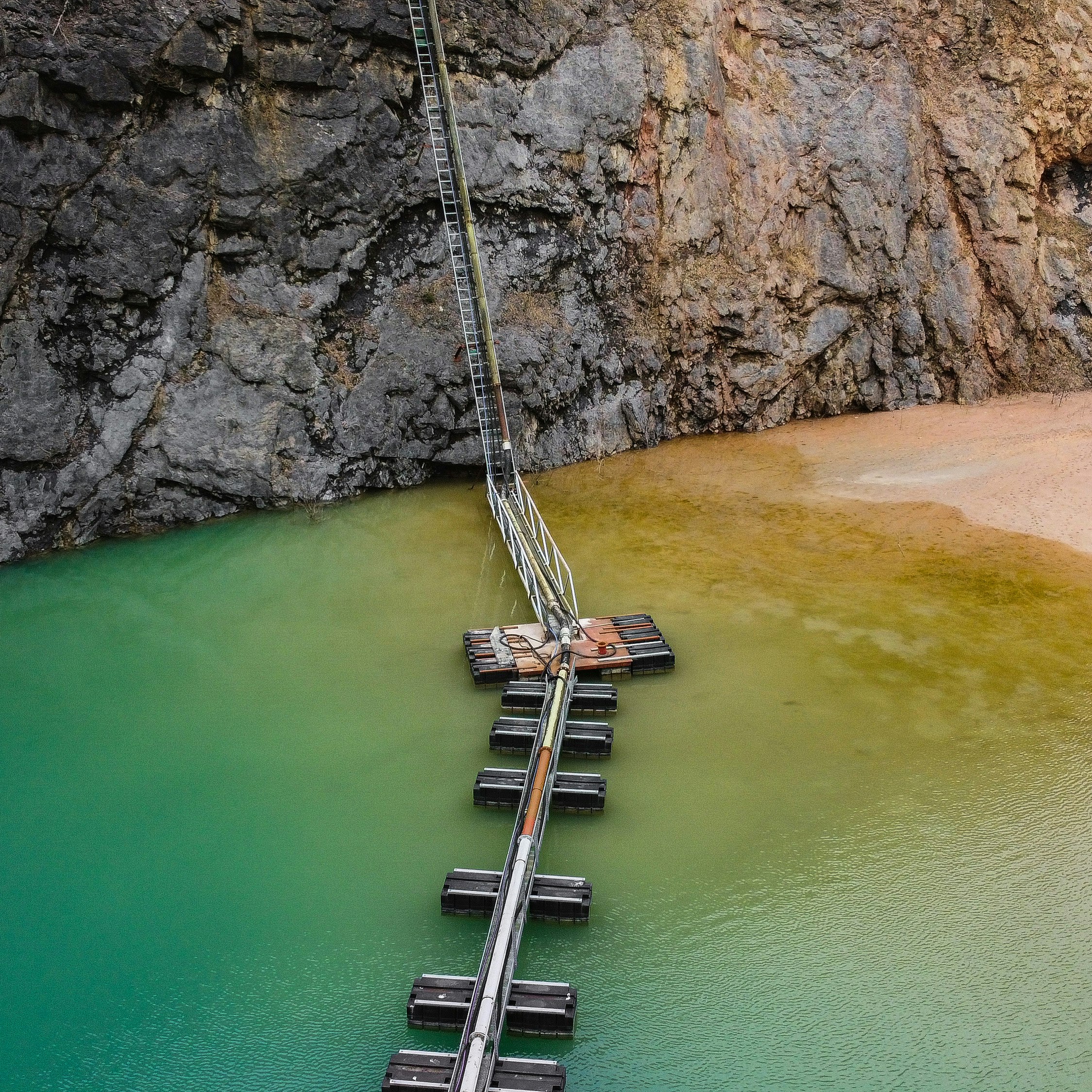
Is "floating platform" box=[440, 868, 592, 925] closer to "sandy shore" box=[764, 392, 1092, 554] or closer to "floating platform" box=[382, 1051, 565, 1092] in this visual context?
"floating platform" box=[382, 1051, 565, 1092]

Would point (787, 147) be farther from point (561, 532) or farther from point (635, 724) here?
point (635, 724)

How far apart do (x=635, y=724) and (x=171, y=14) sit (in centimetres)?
1334

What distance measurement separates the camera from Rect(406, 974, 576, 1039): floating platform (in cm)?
786

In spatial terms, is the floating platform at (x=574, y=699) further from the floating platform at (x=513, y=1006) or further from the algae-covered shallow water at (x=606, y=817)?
the floating platform at (x=513, y=1006)

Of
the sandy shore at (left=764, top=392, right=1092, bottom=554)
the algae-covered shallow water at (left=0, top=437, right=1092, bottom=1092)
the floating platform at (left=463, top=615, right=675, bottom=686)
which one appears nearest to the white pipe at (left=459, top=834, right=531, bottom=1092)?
the algae-covered shallow water at (left=0, top=437, right=1092, bottom=1092)

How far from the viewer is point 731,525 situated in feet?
57.6

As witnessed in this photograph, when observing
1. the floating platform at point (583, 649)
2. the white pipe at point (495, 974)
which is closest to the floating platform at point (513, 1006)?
the white pipe at point (495, 974)

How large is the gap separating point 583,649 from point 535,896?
15.0 ft

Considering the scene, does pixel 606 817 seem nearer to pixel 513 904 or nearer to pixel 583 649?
pixel 513 904

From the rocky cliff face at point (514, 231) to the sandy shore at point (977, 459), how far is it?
3.18ft

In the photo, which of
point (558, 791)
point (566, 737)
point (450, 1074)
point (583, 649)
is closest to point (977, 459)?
point (583, 649)

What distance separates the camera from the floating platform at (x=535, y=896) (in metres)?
9.06

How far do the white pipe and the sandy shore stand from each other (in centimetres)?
1105

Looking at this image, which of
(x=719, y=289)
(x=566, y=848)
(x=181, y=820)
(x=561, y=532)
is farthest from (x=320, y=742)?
A: (x=719, y=289)
